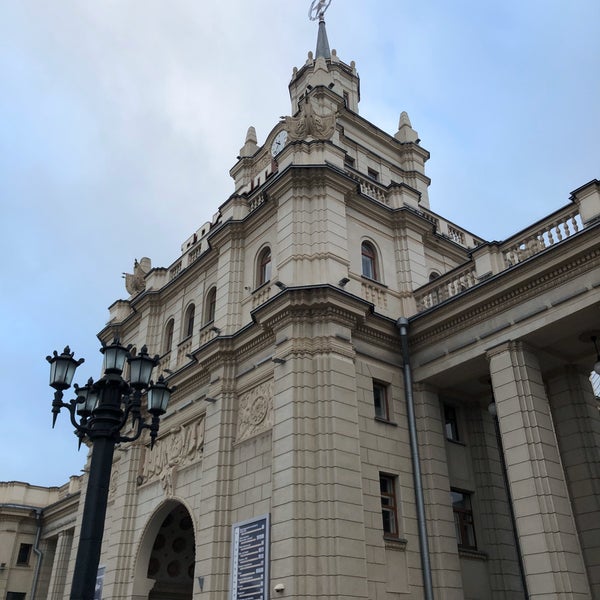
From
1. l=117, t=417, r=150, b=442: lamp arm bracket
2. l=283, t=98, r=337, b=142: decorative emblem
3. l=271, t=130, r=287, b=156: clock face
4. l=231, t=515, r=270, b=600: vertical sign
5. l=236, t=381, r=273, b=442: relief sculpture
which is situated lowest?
l=231, t=515, r=270, b=600: vertical sign

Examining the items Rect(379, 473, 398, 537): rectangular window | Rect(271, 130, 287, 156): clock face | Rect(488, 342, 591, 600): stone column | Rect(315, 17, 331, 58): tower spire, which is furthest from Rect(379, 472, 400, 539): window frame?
Rect(315, 17, 331, 58): tower spire

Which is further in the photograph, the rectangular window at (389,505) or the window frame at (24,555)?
the window frame at (24,555)

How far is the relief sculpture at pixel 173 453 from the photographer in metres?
21.1

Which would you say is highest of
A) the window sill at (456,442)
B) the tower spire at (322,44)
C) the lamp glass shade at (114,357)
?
Result: the tower spire at (322,44)

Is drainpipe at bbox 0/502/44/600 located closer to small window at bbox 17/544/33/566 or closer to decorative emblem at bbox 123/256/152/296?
small window at bbox 17/544/33/566

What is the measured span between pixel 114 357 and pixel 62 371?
949 millimetres

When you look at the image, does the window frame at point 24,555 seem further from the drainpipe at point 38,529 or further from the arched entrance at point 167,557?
the arched entrance at point 167,557

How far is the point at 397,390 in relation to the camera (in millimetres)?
19109

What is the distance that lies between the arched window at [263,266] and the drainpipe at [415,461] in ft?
15.8

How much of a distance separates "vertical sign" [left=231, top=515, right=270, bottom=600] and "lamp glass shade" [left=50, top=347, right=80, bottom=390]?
22.8 ft

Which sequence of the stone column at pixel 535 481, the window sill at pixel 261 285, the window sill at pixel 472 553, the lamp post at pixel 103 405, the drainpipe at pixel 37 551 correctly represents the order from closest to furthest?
the lamp post at pixel 103 405, the stone column at pixel 535 481, the window sill at pixel 472 553, the window sill at pixel 261 285, the drainpipe at pixel 37 551

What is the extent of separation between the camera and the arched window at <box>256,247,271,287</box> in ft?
71.0

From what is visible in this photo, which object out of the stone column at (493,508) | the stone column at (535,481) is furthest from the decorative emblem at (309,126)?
the stone column at (493,508)

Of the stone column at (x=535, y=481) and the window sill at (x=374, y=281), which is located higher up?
the window sill at (x=374, y=281)
